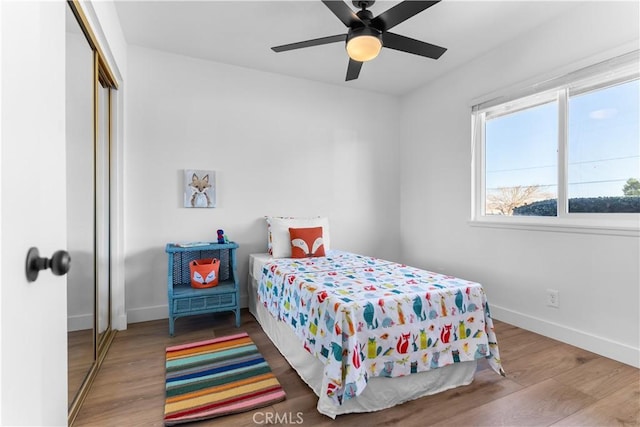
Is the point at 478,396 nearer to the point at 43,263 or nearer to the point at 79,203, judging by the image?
the point at 43,263

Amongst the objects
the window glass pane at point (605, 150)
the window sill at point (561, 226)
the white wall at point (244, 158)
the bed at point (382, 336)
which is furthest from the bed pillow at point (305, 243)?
the window glass pane at point (605, 150)

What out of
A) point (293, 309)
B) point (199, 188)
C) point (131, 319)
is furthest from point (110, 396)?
point (199, 188)

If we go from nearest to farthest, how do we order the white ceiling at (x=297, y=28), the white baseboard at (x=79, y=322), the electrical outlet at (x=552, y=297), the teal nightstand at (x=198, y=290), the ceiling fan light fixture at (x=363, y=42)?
the white baseboard at (x=79, y=322), the ceiling fan light fixture at (x=363, y=42), the white ceiling at (x=297, y=28), the electrical outlet at (x=552, y=297), the teal nightstand at (x=198, y=290)

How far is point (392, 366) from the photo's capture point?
171cm

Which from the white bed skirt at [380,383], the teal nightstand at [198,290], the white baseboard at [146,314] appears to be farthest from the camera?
the white baseboard at [146,314]

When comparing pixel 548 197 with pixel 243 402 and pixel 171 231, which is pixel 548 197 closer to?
pixel 243 402

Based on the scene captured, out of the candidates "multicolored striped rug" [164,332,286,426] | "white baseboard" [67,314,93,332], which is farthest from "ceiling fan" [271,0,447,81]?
"multicolored striped rug" [164,332,286,426]

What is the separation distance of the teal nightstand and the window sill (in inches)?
96.0

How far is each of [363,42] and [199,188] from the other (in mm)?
2054

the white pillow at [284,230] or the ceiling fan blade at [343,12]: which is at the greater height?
the ceiling fan blade at [343,12]

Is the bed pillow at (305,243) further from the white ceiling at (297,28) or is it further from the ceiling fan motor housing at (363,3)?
the ceiling fan motor housing at (363,3)

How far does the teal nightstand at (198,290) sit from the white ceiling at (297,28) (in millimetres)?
1851

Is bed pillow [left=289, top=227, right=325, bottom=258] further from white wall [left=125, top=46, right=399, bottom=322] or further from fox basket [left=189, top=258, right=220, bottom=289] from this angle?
fox basket [left=189, top=258, right=220, bottom=289]

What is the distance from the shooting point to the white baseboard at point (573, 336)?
7.14 feet
